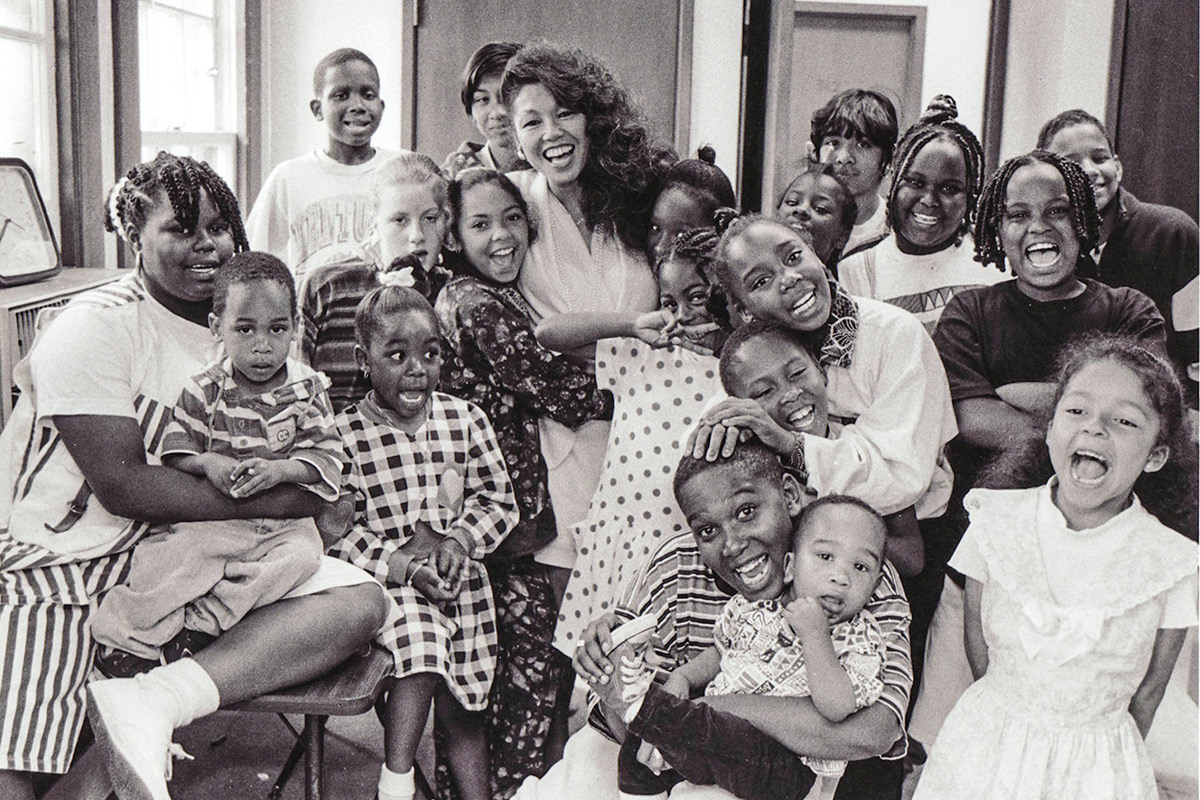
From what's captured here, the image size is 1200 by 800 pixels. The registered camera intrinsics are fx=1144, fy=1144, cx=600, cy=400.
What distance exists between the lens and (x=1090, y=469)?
5.57 feet

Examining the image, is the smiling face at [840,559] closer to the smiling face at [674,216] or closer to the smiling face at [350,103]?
the smiling face at [674,216]

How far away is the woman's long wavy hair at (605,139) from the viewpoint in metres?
2.22

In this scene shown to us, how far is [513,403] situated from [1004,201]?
99cm

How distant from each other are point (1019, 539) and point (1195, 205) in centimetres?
75

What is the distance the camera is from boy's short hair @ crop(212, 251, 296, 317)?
194 centimetres

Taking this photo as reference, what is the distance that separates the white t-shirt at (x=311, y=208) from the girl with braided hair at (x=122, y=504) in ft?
3.18

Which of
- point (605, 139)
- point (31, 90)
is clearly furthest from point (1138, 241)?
point (31, 90)

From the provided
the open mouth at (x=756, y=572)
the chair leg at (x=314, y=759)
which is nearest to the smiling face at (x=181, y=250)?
the chair leg at (x=314, y=759)

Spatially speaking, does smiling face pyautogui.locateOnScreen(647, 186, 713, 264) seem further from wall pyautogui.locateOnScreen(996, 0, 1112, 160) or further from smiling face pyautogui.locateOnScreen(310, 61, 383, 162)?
smiling face pyautogui.locateOnScreen(310, 61, 383, 162)

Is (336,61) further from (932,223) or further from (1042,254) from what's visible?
(1042,254)

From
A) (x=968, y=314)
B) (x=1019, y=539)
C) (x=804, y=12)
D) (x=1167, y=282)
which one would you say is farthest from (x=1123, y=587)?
(x=804, y=12)

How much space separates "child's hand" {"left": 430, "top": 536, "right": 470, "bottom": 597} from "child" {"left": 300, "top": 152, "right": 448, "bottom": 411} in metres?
0.34

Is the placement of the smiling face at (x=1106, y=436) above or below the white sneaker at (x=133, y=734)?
above

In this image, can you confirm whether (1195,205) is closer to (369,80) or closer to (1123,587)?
(1123,587)
